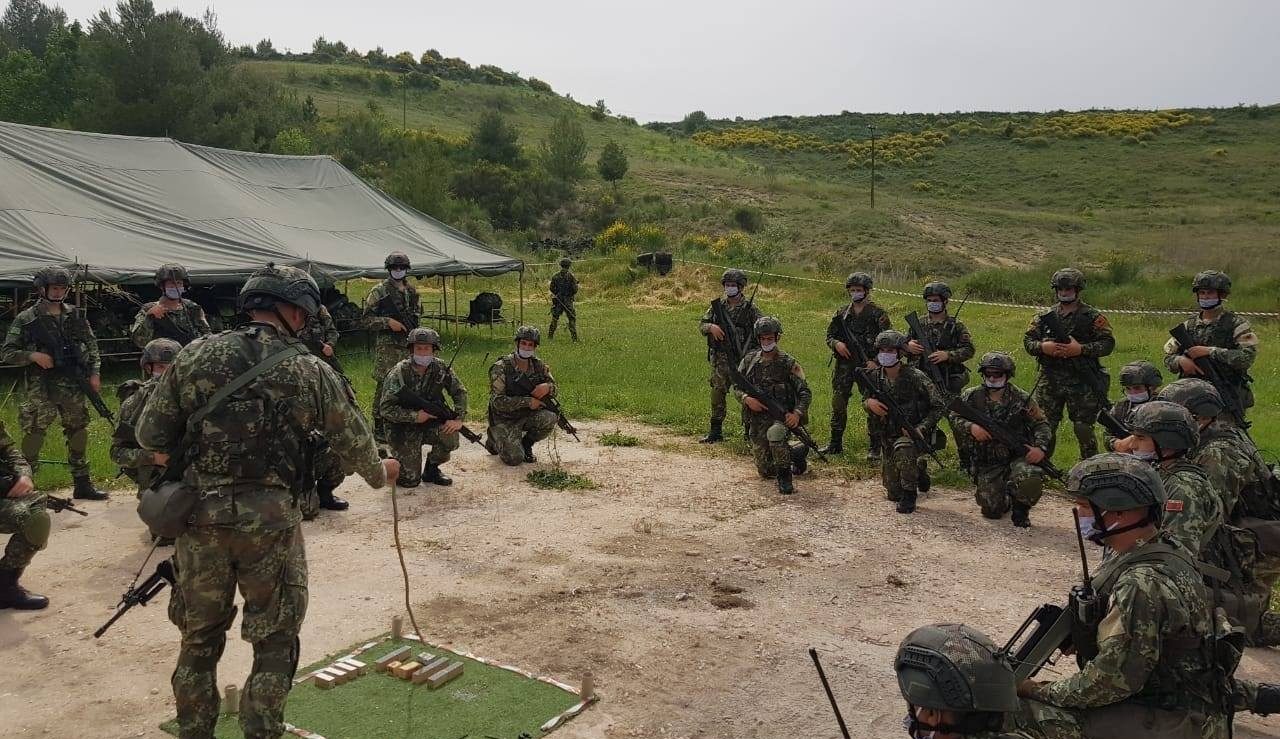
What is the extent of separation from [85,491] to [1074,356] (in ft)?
32.7

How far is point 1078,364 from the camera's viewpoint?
32.9 feet

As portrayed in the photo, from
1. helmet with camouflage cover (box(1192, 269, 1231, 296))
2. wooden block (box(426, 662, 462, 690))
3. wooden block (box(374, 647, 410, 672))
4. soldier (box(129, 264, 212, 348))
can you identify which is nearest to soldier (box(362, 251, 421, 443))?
soldier (box(129, 264, 212, 348))

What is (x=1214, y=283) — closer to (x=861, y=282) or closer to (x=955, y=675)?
(x=861, y=282)

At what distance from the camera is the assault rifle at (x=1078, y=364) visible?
986cm

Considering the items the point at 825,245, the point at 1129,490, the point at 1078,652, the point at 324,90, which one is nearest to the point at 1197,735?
the point at 1078,652

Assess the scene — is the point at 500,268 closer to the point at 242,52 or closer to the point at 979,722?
the point at 979,722

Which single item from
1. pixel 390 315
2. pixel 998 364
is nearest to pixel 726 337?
pixel 998 364

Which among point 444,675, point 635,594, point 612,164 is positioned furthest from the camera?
point 612,164

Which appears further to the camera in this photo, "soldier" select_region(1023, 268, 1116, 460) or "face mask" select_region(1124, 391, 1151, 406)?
"soldier" select_region(1023, 268, 1116, 460)

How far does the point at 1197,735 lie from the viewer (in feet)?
12.2

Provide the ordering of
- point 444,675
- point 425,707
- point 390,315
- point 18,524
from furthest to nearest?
point 390,315
point 18,524
point 444,675
point 425,707

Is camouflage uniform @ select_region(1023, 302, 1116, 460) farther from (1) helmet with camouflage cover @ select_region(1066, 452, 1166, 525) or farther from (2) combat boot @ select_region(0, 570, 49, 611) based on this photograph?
(2) combat boot @ select_region(0, 570, 49, 611)

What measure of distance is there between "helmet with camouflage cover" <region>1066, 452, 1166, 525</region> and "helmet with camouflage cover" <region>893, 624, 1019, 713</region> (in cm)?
100

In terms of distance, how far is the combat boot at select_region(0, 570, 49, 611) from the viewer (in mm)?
6824
